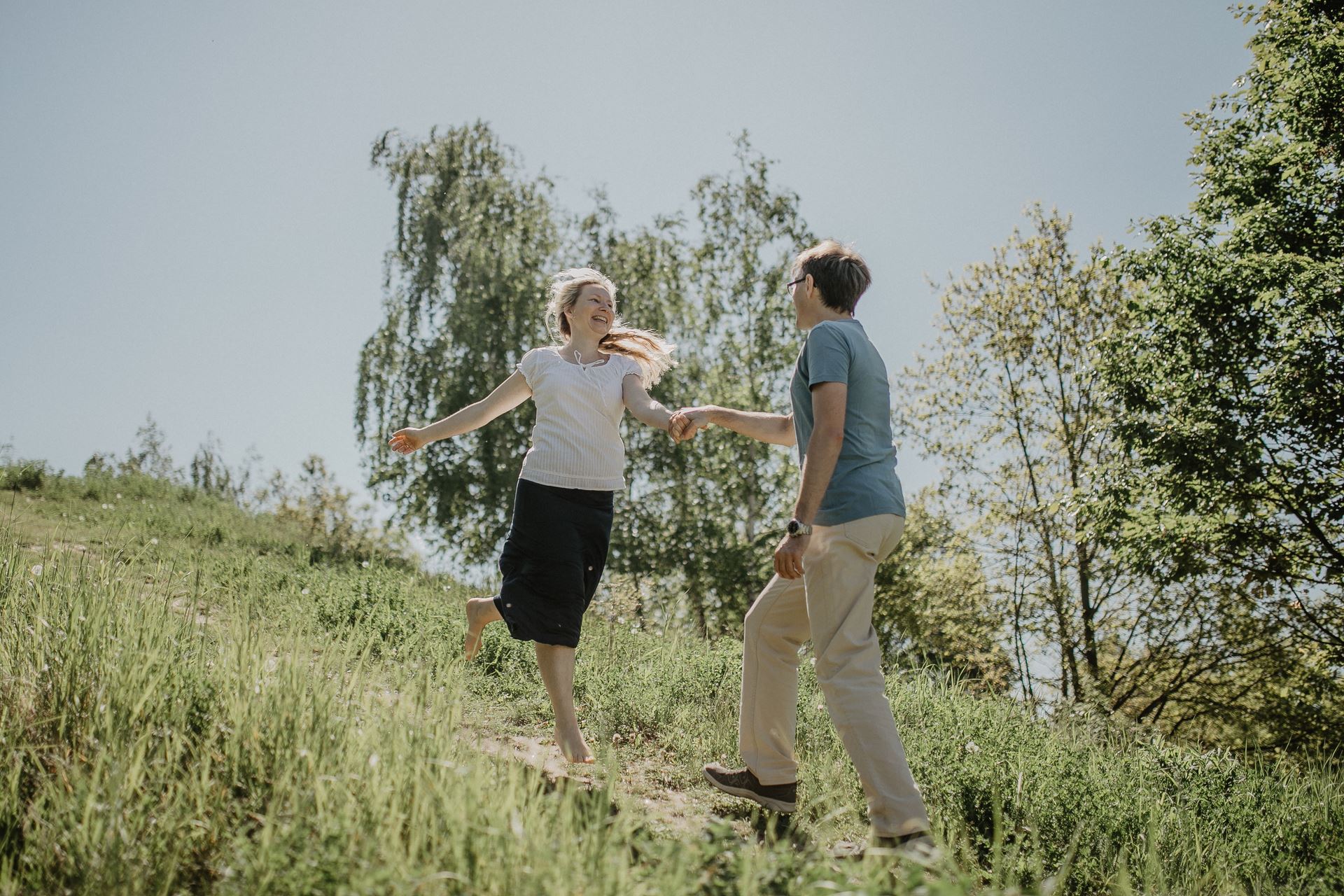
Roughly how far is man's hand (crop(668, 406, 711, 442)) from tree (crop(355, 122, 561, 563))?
1648 cm

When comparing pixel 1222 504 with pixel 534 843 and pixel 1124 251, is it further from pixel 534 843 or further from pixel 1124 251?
pixel 534 843

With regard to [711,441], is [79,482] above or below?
below

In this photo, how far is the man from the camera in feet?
10.4

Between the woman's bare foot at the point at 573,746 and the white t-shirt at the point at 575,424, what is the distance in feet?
3.55

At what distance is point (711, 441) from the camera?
22.0 m

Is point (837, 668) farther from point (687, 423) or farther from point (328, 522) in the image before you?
point (328, 522)

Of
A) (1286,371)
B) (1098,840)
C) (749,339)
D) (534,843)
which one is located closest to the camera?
(534,843)

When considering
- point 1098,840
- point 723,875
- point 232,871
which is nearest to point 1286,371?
point 1098,840

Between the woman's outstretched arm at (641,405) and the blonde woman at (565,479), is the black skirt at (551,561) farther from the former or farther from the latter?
the woman's outstretched arm at (641,405)

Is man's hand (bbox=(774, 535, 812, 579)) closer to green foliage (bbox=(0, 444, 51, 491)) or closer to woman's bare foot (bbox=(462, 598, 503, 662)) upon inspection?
woman's bare foot (bbox=(462, 598, 503, 662))

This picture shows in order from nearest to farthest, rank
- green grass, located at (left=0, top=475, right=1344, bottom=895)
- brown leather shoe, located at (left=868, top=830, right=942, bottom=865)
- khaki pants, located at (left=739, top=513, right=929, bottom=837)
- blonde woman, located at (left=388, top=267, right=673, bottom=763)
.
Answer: green grass, located at (left=0, top=475, right=1344, bottom=895), brown leather shoe, located at (left=868, top=830, right=942, bottom=865), khaki pants, located at (left=739, top=513, right=929, bottom=837), blonde woman, located at (left=388, top=267, right=673, bottom=763)

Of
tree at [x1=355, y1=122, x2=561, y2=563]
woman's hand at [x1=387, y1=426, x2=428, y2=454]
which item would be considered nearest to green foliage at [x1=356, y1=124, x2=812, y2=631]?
tree at [x1=355, y1=122, x2=561, y2=563]

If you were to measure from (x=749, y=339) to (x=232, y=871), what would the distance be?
19.5 m

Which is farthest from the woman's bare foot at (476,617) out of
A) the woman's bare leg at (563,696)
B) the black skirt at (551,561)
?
the woman's bare leg at (563,696)
